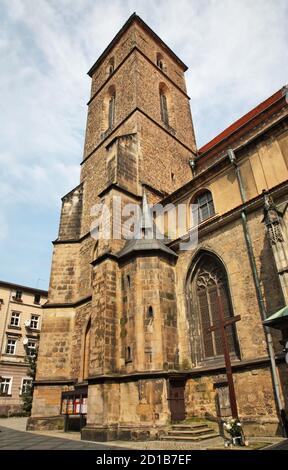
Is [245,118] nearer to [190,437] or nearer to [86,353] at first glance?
[86,353]

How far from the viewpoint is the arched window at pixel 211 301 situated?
1041 cm

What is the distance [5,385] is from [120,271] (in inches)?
874

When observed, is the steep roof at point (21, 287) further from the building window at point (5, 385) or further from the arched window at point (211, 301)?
the arched window at point (211, 301)

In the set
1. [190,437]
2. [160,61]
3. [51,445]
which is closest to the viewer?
[190,437]

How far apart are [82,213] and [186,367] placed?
1086 cm

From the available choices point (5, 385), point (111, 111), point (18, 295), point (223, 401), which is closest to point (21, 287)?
point (18, 295)

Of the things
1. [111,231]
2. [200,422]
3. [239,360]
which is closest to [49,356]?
[111,231]

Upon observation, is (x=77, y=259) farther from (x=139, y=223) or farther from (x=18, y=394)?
(x=18, y=394)

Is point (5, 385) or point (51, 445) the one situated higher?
point (5, 385)

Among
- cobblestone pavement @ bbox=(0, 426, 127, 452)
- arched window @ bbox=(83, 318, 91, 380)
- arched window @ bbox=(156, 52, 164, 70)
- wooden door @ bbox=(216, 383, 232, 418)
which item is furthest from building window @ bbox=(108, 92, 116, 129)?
cobblestone pavement @ bbox=(0, 426, 127, 452)

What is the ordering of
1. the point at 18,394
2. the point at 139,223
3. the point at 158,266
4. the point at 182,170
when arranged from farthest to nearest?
the point at 18,394
the point at 182,170
the point at 139,223
the point at 158,266

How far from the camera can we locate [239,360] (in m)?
9.43

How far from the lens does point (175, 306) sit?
38.3 ft

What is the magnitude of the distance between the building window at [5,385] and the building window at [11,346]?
2.23 meters
